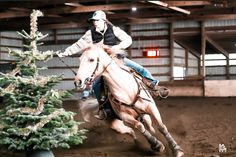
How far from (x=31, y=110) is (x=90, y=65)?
1.16 m

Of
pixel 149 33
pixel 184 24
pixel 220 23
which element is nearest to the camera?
pixel 220 23

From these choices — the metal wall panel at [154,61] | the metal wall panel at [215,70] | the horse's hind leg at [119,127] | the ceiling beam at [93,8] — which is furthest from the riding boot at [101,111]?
the metal wall panel at [215,70]

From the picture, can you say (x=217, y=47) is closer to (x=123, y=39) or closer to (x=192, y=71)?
(x=192, y=71)

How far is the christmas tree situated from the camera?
15.7 ft

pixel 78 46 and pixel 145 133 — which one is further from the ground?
pixel 78 46

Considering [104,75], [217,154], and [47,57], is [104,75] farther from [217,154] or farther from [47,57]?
[217,154]

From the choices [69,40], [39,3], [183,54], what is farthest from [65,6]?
[183,54]

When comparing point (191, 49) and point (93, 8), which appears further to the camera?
point (191, 49)

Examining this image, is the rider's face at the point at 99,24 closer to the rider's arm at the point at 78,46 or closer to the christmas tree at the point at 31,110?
the rider's arm at the point at 78,46

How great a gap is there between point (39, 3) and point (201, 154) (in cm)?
773

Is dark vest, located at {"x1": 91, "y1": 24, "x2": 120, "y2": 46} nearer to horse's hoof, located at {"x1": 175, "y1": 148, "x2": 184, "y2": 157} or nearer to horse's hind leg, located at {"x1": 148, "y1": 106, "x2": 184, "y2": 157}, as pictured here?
horse's hind leg, located at {"x1": 148, "y1": 106, "x2": 184, "y2": 157}

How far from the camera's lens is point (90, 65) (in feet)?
18.7

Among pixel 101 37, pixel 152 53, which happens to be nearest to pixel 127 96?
pixel 101 37

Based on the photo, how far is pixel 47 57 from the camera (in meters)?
4.89
